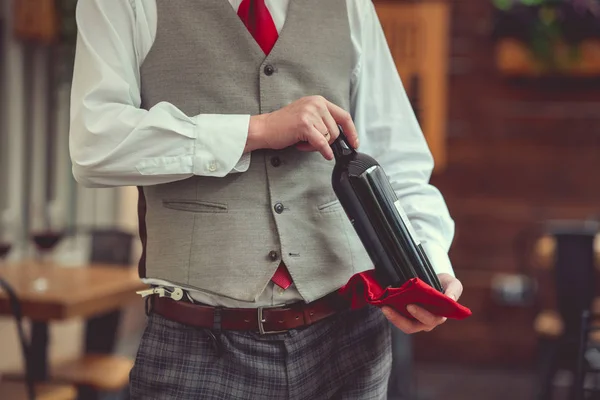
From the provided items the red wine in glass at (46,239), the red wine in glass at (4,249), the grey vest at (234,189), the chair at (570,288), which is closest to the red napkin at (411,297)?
the grey vest at (234,189)

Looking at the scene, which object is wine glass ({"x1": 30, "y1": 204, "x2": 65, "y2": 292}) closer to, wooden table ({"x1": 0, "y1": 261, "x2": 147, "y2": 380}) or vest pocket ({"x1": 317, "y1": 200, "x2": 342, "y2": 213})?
wooden table ({"x1": 0, "y1": 261, "x2": 147, "y2": 380})

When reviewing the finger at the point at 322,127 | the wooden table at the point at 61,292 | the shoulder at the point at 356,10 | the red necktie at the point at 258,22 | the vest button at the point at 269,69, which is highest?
the shoulder at the point at 356,10

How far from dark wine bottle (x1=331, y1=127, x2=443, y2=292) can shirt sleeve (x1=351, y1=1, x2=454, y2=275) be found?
0.55ft

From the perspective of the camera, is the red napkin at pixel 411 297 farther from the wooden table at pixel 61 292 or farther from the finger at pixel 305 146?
the wooden table at pixel 61 292

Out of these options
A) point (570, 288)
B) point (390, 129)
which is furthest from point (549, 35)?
point (390, 129)

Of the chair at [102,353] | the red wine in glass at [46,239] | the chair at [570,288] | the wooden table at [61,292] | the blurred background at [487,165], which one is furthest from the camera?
the blurred background at [487,165]

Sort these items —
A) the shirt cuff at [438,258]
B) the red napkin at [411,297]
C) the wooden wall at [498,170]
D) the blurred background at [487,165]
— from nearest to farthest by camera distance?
the red napkin at [411,297] → the shirt cuff at [438,258] → the blurred background at [487,165] → the wooden wall at [498,170]

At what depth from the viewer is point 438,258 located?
1417 millimetres

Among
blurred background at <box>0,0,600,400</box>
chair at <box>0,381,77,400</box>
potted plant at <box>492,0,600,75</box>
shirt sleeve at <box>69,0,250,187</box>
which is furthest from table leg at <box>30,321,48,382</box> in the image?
potted plant at <box>492,0,600,75</box>

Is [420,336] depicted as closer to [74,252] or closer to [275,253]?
[74,252]

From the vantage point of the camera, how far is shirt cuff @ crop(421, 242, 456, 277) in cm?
140

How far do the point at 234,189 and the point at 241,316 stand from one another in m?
0.20

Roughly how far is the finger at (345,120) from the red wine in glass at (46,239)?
218cm

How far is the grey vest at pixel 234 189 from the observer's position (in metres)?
1.31
